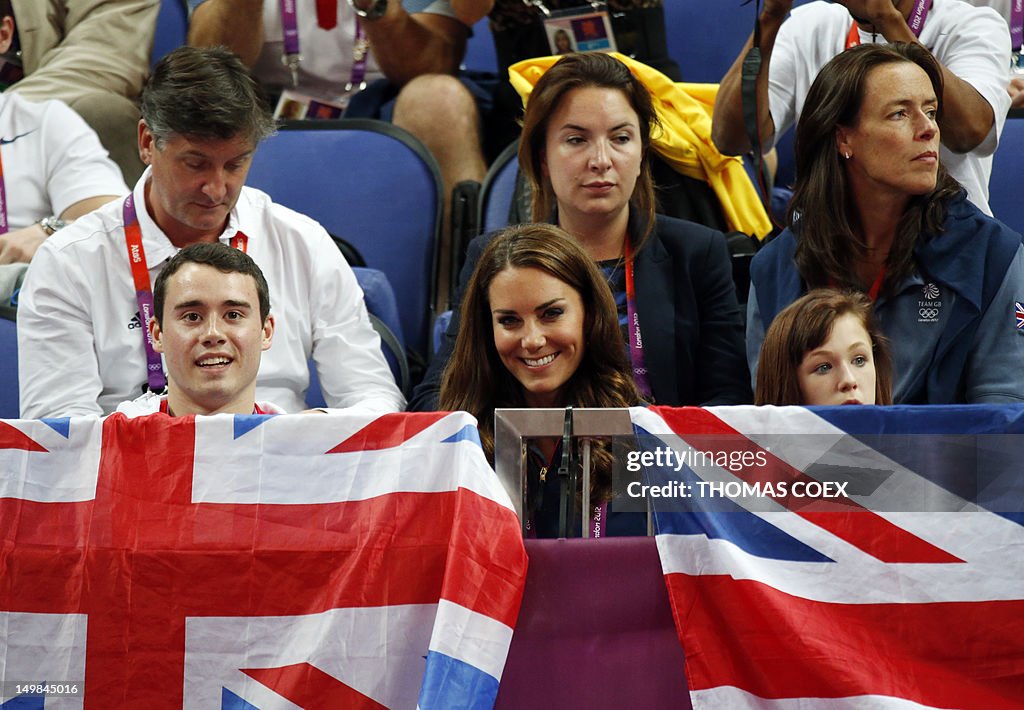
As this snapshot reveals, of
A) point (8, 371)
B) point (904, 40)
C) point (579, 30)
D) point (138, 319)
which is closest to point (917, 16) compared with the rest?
point (904, 40)

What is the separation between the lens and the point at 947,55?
3.12 metres

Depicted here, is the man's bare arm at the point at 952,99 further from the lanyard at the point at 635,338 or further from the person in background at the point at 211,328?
the person in background at the point at 211,328

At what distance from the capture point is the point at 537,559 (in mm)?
1764

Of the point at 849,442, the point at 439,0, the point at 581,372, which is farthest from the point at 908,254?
the point at 439,0

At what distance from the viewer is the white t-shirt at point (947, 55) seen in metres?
3.00

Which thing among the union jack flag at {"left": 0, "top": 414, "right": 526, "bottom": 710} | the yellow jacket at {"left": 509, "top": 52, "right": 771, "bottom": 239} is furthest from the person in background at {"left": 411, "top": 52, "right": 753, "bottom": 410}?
the union jack flag at {"left": 0, "top": 414, "right": 526, "bottom": 710}

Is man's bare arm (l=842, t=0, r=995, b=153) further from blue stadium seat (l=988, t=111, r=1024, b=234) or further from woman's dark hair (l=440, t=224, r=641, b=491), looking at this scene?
woman's dark hair (l=440, t=224, r=641, b=491)

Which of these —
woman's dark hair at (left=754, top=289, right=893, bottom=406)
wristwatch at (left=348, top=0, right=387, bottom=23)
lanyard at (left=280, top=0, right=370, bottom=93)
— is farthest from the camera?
lanyard at (left=280, top=0, right=370, bottom=93)

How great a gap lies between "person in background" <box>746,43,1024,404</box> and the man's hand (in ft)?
5.67

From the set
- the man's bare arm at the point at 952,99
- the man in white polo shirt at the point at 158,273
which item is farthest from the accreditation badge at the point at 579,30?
the man in white polo shirt at the point at 158,273

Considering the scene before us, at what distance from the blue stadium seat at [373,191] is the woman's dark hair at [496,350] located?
1.16 m

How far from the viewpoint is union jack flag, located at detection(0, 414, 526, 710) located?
1.76 metres

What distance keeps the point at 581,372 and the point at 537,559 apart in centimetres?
67

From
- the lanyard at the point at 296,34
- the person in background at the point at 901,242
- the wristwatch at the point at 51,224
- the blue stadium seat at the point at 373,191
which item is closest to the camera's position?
the person in background at the point at 901,242
